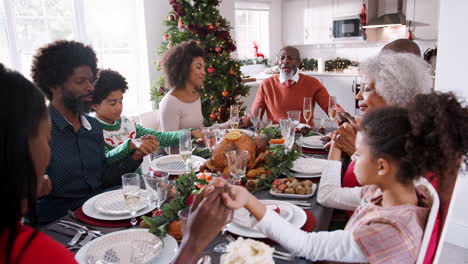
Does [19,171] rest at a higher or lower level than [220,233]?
higher

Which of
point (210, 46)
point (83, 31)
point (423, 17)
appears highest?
point (423, 17)

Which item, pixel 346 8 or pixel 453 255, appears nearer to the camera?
pixel 453 255

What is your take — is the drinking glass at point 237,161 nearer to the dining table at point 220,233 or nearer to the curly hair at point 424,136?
the dining table at point 220,233

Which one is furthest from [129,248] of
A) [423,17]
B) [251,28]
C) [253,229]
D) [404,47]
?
[251,28]

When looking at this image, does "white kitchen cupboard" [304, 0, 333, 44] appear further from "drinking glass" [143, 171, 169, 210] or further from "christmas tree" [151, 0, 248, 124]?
"drinking glass" [143, 171, 169, 210]

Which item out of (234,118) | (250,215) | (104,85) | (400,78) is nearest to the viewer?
(250,215)

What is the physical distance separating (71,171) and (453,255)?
254 centimetres

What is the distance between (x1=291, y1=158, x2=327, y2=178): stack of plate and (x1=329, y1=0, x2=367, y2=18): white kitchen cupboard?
499 cm

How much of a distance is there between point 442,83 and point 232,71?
2249 millimetres

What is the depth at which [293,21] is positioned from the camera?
6895 millimetres

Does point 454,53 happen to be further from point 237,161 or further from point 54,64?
point 54,64

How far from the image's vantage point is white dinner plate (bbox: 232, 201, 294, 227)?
1.12 m

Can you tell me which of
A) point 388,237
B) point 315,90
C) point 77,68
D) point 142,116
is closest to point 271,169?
point 388,237

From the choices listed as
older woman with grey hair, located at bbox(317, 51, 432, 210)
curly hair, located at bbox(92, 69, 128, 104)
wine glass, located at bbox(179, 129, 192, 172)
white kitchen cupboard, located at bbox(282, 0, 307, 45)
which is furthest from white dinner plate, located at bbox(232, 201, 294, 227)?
white kitchen cupboard, located at bbox(282, 0, 307, 45)
